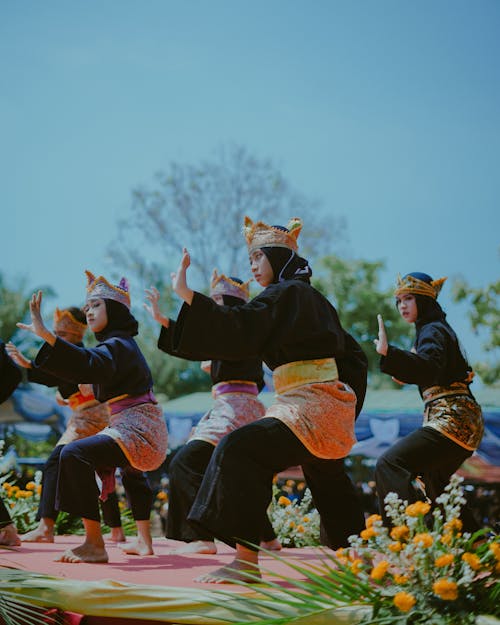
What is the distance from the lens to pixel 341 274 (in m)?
25.2

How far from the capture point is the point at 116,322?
5.58m

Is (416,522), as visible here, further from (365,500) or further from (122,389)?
(365,500)

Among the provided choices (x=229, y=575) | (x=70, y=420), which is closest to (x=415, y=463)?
(x=229, y=575)

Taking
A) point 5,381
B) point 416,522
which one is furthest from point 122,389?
point 416,522

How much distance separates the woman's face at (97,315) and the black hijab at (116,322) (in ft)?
0.07

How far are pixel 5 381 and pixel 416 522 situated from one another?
3713 mm

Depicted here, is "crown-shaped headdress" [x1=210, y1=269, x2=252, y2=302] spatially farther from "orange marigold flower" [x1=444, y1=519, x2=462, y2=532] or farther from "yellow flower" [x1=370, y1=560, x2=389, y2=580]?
"yellow flower" [x1=370, y1=560, x2=389, y2=580]

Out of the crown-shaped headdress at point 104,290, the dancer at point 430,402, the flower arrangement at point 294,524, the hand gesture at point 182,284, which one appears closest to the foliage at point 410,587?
the hand gesture at point 182,284

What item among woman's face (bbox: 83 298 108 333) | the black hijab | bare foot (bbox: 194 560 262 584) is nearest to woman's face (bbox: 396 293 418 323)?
the black hijab

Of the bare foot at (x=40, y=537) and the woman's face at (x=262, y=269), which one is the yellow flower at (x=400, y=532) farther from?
the bare foot at (x=40, y=537)

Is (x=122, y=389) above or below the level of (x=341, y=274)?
below

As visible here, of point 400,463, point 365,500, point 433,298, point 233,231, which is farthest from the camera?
point 233,231

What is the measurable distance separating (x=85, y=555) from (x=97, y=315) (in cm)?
161

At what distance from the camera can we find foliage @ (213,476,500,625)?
110 inches
